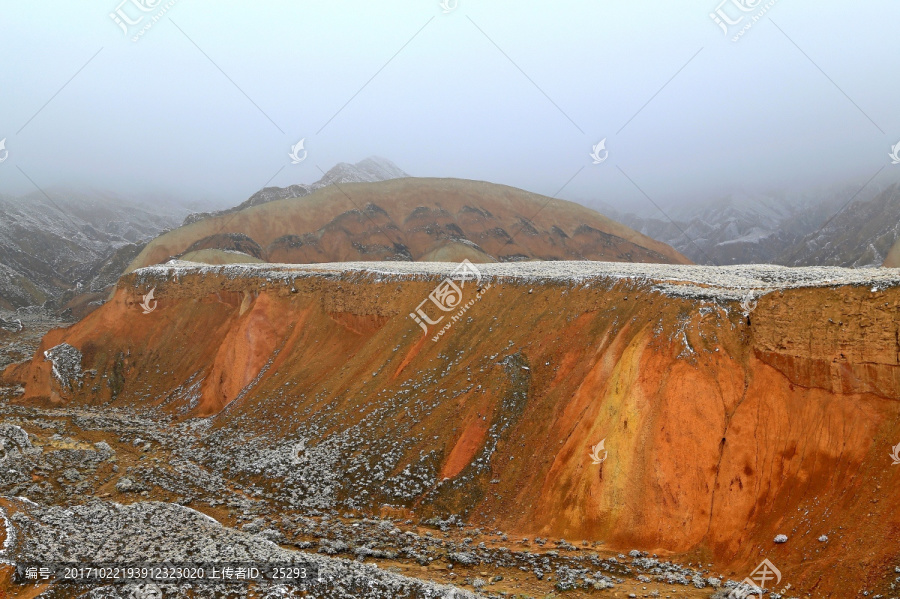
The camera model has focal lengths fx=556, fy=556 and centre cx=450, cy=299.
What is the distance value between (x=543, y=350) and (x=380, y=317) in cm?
1086

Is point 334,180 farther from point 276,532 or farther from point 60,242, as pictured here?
point 276,532

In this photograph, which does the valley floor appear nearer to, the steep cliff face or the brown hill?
the steep cliff face

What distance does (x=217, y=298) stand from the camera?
37.2 metres

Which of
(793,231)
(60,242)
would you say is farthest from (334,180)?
(793,231)

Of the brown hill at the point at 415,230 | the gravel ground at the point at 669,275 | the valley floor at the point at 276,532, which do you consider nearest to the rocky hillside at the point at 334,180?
the brown hill at the point at 415,230

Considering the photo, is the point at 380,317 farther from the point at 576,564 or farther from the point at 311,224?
the point at 311,224

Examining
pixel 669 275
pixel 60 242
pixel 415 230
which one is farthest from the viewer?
pixel 60 242

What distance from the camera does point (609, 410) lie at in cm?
1791

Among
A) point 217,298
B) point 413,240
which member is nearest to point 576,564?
point 217,298

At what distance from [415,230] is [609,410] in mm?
67280

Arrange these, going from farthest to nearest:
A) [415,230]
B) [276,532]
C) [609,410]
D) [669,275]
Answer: [415,230] → [669,275] → [609,410] → [276,532]

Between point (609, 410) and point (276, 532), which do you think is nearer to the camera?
point (276, 532)

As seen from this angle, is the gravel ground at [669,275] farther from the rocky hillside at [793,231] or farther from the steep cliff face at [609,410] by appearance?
the rocky hillside at [793,231]

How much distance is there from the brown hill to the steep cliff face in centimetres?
4557
